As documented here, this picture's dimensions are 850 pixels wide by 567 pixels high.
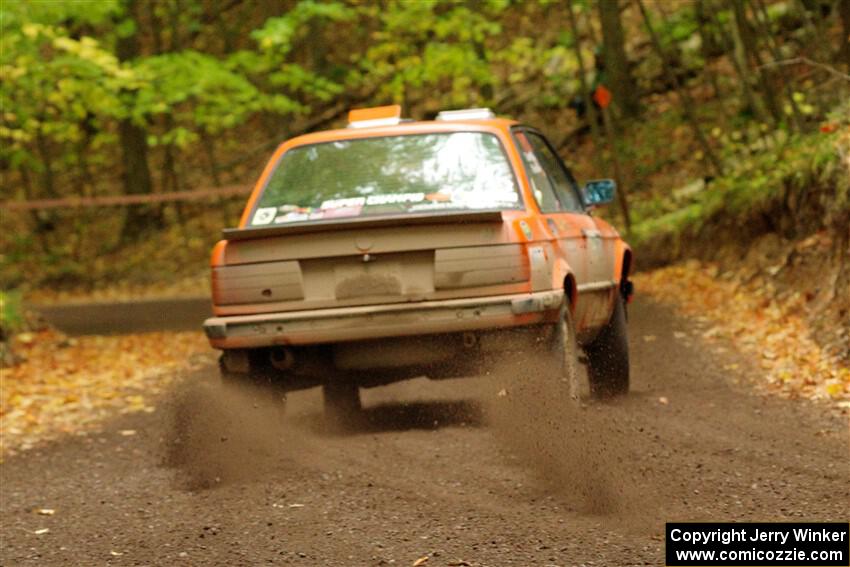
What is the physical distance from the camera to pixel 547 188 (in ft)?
27.9

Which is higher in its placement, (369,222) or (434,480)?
(369,222)

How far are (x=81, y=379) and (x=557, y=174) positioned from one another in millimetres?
6303

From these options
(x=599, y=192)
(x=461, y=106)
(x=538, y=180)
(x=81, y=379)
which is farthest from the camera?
(x=461, y=106)

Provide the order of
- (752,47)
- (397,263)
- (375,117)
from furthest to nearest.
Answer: (752,47), (375,117), (397,263)

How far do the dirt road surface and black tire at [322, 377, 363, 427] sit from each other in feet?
Result: 0.42

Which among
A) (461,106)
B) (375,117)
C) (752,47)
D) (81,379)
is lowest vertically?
(81,379)

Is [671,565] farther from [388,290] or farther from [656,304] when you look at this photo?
[656,304]

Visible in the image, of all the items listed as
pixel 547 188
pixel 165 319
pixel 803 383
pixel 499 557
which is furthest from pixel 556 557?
pixel 165 319

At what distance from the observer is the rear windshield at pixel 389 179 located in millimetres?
7844

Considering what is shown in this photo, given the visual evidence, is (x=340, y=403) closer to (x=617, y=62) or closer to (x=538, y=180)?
(x=538, y=180)

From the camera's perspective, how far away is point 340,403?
875 cm

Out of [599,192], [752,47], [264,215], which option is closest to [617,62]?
[752,47]

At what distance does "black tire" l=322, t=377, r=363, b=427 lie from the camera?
28.5 ft

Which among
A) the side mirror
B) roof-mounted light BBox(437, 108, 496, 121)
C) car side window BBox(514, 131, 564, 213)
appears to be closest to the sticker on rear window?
roof-mounted light BBox(437, 108, 496, 121)
